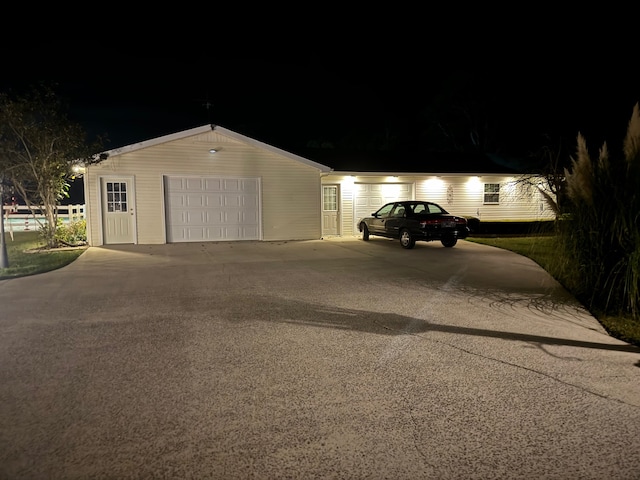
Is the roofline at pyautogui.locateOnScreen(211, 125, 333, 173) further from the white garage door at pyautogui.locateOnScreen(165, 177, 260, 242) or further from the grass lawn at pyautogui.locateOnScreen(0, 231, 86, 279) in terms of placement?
the grass lawn at pyautogui.locateOnScreen(0, 231, 86, 279)

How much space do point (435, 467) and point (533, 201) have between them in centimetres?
2155

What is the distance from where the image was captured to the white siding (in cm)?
1474

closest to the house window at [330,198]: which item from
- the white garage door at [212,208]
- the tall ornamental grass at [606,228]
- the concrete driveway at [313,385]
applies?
the white garage door at [212,208]

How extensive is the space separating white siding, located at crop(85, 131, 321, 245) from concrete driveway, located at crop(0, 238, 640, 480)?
299 inches

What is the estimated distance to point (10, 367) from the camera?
165 inches

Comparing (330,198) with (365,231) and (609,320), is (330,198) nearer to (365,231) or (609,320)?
(365,231)

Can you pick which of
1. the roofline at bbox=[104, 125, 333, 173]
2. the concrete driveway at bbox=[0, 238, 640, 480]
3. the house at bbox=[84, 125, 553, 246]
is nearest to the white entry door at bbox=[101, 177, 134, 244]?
the house at bbox=[84, 125, 553, 246]

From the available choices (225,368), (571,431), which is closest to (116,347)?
(225,368)

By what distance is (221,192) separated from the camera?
16.0 metres

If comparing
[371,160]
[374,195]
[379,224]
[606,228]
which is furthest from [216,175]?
[606,228]

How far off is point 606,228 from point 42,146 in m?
14.5

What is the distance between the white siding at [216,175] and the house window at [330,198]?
88 cm

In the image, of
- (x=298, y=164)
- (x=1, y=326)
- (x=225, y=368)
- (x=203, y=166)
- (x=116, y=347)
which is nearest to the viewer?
(x=225, y=368)

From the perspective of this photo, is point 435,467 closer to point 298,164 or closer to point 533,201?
point 298,164
